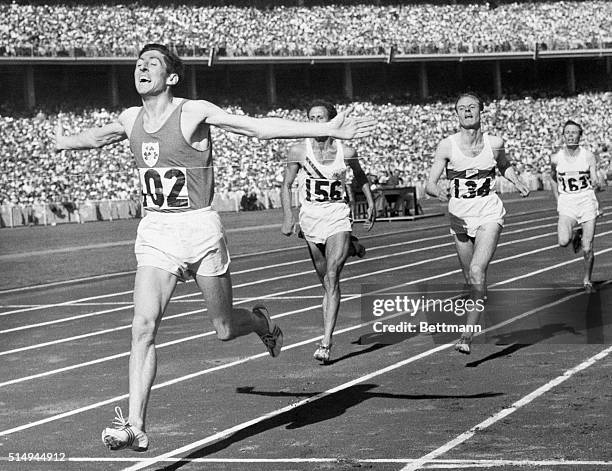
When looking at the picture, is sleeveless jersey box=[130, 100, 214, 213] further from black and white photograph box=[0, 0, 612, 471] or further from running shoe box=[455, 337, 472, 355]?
running shoe box=[455, 337, 472, 355]

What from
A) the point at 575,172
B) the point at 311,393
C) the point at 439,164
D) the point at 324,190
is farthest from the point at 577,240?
the point at 311,393

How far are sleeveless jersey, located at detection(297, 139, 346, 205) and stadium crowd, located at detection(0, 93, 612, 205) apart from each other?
2618 centimetres

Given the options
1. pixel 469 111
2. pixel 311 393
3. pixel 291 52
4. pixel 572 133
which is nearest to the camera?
pixel 311 393

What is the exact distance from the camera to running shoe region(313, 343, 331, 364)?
9.72 m

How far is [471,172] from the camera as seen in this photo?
10359 millimetres

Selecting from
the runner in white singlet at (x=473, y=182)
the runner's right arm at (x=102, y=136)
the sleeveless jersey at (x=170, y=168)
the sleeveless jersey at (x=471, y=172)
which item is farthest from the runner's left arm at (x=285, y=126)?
the sleeveless jersey at (x=471, y=172)

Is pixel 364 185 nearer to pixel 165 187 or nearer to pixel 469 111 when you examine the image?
pixel 469 111

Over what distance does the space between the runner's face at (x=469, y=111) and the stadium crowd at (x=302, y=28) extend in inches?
1689

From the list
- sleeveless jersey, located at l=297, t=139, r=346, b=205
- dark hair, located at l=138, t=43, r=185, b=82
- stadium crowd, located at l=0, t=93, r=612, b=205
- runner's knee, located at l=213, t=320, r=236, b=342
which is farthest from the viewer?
stadium crowd, located at l=0, t=93, r=612, b=205

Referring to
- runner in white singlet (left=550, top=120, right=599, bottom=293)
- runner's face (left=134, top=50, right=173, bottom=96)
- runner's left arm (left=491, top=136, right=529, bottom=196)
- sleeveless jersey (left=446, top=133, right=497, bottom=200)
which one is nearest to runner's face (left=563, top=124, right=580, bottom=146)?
runner in white singlet (left=550, top=120, right=599, bottom=293)

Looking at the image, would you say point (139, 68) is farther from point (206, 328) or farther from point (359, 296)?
Result: point (359, 296)

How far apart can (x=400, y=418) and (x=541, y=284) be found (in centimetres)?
830

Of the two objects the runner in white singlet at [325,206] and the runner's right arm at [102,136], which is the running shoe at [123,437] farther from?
the runner in white singlet at [325,206]

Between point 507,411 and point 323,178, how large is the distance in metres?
3.54
